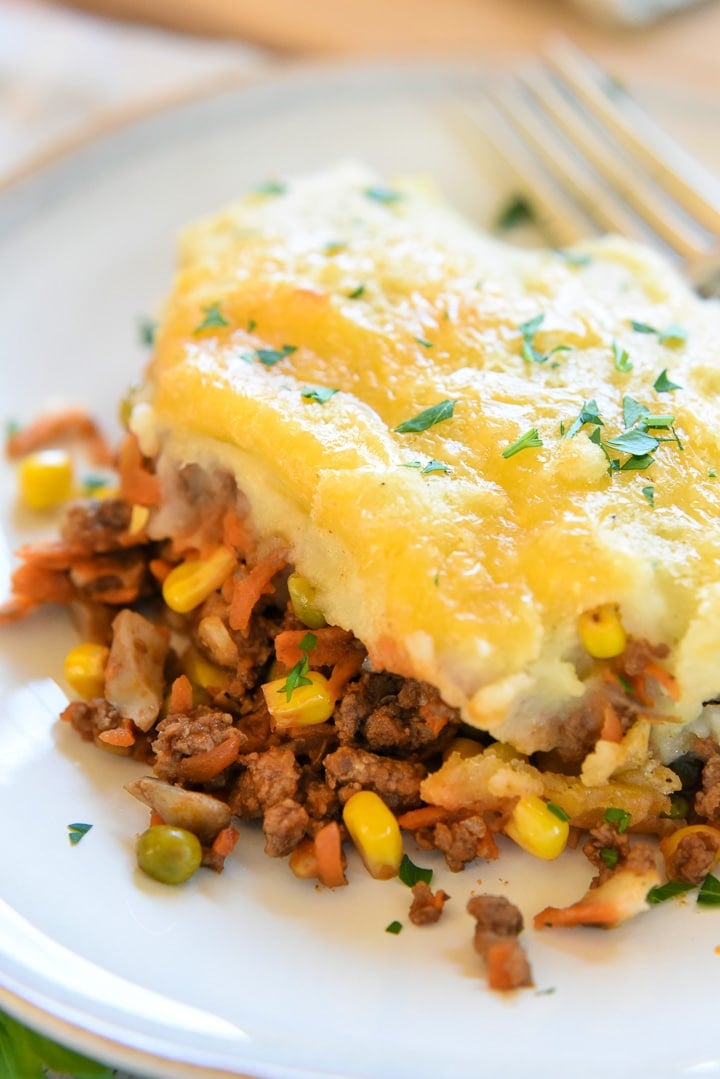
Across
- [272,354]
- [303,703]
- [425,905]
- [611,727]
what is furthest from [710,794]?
[272,354]

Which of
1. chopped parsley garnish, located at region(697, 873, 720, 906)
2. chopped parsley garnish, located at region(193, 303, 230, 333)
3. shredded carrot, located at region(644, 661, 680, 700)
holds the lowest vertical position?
chopped parsley garnish, located at region(697, 873, 720, 906)

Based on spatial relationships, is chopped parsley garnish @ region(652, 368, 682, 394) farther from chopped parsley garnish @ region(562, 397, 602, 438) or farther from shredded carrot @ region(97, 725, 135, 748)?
shredded carrot @ region(97, 725, 135, 748)

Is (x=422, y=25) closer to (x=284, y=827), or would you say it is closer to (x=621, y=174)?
(x=621, y=174)

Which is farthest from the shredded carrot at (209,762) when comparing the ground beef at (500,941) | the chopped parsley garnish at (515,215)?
the chopped parsley garnish at (515,215)

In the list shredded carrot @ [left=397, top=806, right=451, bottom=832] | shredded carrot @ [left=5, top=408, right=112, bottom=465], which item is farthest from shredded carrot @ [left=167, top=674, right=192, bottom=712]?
shredded carrot @ [left=5, top=408, right=112, bottom=465]

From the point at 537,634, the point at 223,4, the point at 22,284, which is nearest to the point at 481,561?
the point at 537,634

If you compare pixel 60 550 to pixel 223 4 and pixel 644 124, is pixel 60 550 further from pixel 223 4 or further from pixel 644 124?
pixel 223 4

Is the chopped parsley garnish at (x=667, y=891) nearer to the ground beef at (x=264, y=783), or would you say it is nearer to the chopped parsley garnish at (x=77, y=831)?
the ground beef at (x=264, y=783)
